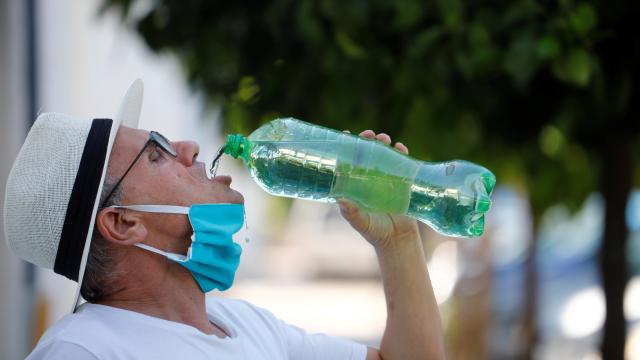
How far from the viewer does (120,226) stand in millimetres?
1981

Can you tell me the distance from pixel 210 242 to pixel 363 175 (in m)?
0.45

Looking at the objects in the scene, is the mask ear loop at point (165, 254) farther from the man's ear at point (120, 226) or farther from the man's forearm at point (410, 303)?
the man's forearm at point (410, 303)

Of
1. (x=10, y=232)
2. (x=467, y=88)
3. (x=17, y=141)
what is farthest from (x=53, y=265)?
(x=17, y=141)

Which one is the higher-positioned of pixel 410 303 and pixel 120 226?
pixel 120 226

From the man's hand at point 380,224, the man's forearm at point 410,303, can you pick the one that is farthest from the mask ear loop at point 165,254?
the man's forearm at point 410,303

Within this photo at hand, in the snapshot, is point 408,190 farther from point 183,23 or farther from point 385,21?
point 183,23

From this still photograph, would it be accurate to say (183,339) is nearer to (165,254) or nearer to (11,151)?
(165,254)

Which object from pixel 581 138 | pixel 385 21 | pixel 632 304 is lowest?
pixel 632 304

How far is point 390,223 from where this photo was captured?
7.18 ft

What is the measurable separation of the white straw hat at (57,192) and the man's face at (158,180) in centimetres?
8

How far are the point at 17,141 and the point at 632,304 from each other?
22.8 feet

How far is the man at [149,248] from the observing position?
6.13ft

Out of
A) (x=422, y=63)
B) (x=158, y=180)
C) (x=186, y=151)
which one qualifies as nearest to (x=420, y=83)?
(x=422, y=63)

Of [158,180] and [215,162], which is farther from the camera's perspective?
[215,162]
